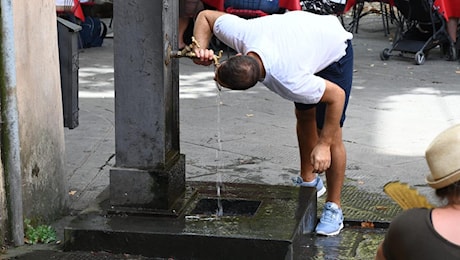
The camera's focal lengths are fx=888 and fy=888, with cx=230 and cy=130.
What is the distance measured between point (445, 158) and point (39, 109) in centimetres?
303

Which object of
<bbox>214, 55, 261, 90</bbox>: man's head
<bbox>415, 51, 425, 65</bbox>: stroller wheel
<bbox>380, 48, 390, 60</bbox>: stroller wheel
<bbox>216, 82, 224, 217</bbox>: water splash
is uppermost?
<bbox>214, 55, 261, 90</bbox>: man's head

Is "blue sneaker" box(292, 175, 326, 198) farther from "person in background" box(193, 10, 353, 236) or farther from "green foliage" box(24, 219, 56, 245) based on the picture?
"green foliage" box(24, 219, 56, 245)

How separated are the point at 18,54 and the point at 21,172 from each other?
24.9 inches

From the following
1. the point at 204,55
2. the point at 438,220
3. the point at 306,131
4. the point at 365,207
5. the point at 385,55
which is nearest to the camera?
the point at 438,220

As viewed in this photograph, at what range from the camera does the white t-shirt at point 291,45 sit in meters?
4.38

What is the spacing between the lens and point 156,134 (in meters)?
4.65

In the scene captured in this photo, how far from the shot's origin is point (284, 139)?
7.02 meters

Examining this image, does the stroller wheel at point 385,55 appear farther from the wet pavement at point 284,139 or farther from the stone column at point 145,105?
the stone column at point 145,105

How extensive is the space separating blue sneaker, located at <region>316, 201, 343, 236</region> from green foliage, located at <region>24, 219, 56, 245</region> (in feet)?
4.82

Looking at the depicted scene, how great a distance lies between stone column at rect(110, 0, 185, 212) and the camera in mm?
4535

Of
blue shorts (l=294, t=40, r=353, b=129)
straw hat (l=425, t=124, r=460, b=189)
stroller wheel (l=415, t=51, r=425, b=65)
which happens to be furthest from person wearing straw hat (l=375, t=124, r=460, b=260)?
stroller wheel (l=415, t=51, r=425, b=65)

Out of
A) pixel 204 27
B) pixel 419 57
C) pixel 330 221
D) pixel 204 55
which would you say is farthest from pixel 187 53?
pixel 419 57

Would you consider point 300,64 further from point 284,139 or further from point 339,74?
point 284,139

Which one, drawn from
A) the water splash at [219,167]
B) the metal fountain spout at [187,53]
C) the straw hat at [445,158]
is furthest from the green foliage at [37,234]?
the straw hat at [445,158]
